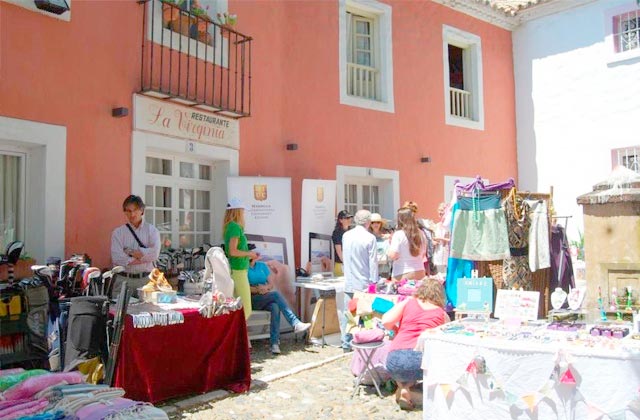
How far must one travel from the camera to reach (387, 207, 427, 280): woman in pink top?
6.58 m

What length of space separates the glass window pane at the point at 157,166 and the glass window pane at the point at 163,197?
0.67 ft

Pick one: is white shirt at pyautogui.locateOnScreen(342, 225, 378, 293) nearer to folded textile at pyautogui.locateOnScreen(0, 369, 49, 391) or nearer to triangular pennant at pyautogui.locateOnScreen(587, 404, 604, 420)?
triangular pennant at pyautogui.locateOnScreen(587, 404, 604, 420)

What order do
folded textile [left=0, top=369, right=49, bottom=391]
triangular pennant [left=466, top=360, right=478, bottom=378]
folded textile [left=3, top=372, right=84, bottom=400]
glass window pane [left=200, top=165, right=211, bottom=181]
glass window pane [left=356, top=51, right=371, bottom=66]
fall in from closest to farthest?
folded textile [left=3, top=372, right=84, bottom=400] → folded textile [left=0, top=369, right=49, bottom=391] → triangular pennant [left=466, top=360, right=478, bottom=378] → glass window pane [left=200, top=165, right=211, bottom=181] → glass window pane [left=356, top=51, right=371, bottom=66]

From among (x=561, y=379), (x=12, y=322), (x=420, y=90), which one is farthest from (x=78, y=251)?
(x=420, y=90)

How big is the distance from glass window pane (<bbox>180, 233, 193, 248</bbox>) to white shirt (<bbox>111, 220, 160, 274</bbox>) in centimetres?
170

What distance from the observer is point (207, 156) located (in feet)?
25.1

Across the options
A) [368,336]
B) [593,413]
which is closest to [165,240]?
[368,336]

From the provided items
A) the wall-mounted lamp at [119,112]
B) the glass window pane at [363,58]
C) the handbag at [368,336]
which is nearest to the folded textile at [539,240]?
the handbag at [368,336]

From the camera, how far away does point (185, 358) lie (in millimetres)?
5137

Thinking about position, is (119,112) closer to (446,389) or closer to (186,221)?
(186,221)

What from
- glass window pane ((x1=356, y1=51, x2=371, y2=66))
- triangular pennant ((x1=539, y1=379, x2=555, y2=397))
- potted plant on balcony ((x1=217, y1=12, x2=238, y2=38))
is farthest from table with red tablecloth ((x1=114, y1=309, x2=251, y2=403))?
glass window pane ((x1=356, y1=51, x2=371, y2=66))

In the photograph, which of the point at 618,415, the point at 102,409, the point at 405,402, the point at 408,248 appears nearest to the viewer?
the point at 102,409

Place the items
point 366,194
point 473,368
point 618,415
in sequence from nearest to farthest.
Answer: point 618,415
point 473,368
point 366,194

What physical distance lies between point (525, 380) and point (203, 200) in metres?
5.24
